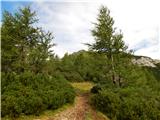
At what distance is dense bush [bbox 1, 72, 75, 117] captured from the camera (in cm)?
1794

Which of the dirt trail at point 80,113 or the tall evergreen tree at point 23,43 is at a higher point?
the tall evergreen tree at point 23,43

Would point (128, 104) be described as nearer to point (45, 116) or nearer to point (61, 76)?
point (45, 116)

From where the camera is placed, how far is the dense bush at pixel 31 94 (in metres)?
17.9

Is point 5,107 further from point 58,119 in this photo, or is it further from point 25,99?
point 58,119

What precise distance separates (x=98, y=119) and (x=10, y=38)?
1428cm

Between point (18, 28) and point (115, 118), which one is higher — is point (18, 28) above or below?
above

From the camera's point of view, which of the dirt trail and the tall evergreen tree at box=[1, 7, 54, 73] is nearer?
the dirt trail

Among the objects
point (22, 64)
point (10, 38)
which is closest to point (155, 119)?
point (22, 64)

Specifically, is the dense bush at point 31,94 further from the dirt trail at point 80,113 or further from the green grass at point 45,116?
the dirt trail at point 80,113

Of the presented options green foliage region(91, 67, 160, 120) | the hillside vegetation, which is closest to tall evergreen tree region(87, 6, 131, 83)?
the hillside vegetation

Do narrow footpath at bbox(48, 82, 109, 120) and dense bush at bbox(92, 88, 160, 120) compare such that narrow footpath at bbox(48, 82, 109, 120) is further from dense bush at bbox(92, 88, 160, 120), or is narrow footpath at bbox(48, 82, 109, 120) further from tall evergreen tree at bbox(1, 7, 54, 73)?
tall evergreen tree at bbox(1, 7, 54, 73)

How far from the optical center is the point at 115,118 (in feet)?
71.1

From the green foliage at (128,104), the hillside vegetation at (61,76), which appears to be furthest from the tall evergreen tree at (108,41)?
the green foliage at (128,104)

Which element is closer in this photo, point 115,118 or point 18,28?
point 115,118
